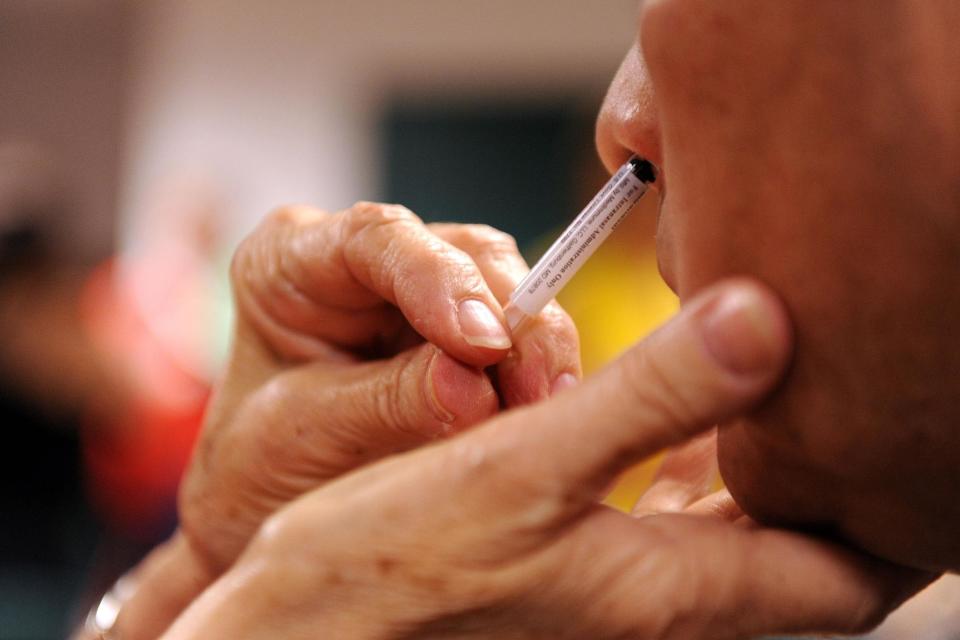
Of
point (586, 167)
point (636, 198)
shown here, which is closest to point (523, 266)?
point (636, 198)

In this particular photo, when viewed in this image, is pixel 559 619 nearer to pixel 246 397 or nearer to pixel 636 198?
pixel 636 198

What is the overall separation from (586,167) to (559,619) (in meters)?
2.86

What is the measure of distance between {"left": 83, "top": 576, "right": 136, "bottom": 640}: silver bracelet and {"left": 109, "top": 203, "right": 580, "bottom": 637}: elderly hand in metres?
0.02

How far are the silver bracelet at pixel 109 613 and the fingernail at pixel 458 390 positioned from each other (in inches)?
15.5

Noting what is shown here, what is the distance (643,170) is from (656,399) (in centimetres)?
24

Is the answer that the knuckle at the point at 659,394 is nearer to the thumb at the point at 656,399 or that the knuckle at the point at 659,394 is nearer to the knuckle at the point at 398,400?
the thumb at the point at 656,399

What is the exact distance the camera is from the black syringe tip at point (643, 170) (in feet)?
1.87

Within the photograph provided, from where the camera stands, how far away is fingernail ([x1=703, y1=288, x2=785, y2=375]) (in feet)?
1.18

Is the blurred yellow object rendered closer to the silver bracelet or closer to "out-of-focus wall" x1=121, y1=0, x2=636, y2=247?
the silver bracelet

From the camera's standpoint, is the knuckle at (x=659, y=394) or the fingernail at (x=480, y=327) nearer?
the knuckle at (x=659, y=394)

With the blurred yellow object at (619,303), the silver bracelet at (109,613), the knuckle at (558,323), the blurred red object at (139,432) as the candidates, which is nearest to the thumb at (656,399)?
the knuckle at (558,323)

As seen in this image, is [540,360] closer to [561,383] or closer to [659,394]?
[561,383]

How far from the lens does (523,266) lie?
72 centimetres

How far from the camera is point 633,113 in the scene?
519mm
